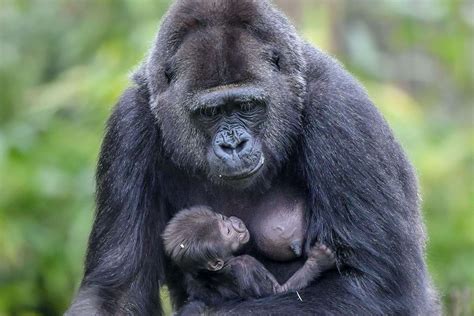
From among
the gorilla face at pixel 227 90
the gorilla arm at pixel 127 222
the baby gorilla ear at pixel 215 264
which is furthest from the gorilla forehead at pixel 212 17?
the baby gorilla ear at pixel 215 264

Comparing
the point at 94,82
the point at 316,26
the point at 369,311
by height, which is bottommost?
the point at 369,311

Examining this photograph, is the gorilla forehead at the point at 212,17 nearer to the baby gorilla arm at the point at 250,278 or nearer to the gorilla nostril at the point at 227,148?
the gorilla nostril at the point at 227,148

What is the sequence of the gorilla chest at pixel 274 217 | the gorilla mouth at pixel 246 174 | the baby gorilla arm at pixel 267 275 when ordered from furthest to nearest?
the gorilla chest at pixel 274 217, the baby gorilla arm at pixel 267 275, the gorilla mouth at pixel 246 174

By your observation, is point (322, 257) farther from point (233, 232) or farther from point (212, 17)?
point (212, 17)

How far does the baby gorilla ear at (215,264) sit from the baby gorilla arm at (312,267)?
1.21 ft

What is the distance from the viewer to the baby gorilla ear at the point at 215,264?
5758mm

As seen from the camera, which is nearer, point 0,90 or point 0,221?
point 0,221

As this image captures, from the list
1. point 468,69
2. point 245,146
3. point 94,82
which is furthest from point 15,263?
point 468,69

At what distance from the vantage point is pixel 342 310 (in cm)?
557

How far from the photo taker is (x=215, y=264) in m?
5.76

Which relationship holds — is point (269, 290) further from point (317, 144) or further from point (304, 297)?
point (317, 144)

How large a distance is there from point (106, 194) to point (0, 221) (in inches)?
136

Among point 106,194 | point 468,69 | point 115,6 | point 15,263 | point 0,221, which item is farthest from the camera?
point 468,69

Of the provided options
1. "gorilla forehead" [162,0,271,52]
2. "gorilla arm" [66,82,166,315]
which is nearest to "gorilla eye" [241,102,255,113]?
"gorilla forehead" [162,0,271,52]
